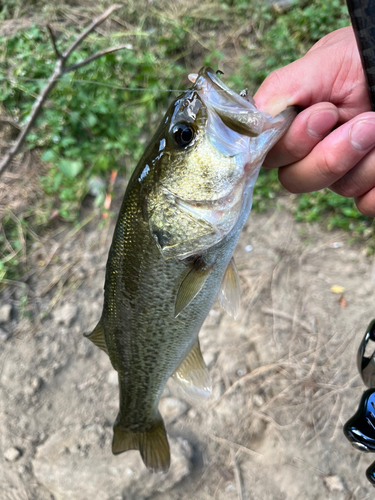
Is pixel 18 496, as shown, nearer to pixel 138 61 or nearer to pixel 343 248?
pixel 343 248

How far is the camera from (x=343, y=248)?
8.91ft

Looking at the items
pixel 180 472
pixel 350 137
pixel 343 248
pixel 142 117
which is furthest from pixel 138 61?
pixel 180 472

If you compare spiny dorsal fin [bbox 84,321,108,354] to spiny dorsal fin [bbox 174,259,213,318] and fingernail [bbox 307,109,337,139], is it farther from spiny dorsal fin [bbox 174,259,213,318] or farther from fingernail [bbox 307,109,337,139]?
fingernail [bbox 307,109,337,139]

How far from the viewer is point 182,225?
1.25m

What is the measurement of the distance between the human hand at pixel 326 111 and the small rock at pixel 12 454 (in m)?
2.54

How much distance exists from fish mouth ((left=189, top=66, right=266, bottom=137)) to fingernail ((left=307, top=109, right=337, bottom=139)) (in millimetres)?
242

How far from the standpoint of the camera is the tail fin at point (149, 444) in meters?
1.79

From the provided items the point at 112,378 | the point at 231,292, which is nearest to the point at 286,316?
the point at 231,292

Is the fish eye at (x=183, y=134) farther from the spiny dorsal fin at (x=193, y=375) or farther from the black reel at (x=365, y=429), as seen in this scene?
the black reel at (x=365, y=429)

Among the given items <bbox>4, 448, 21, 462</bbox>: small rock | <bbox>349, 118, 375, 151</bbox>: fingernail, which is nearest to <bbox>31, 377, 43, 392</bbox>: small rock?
<bbox>4, 448, 21, 462</bbox>: small rock

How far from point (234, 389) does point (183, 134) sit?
6.26ft

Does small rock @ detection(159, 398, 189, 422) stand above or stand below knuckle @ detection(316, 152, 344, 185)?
below

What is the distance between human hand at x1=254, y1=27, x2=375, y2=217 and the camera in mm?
1274

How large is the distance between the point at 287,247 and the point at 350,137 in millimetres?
1647
